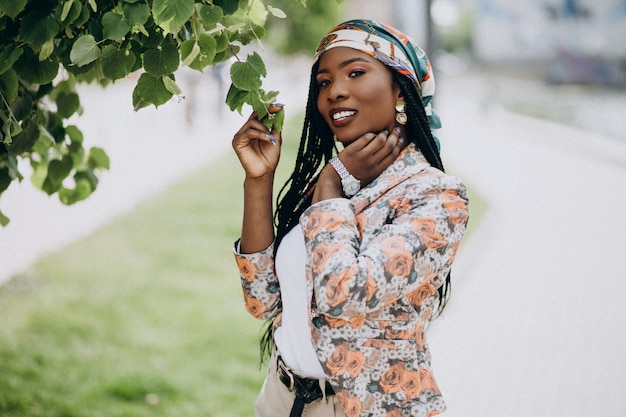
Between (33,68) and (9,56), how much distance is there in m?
0.11

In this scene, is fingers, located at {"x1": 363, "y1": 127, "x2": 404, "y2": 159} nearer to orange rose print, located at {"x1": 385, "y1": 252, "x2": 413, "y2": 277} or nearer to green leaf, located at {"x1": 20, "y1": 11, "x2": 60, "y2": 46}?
orange rose print, located at {"x1": 385, "y1": 252, "x2": 413, "y2": 277}

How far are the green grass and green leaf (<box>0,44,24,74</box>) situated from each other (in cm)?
265

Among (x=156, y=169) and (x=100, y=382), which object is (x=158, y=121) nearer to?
(x=156, y=169)

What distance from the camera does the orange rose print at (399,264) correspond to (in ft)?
5.81

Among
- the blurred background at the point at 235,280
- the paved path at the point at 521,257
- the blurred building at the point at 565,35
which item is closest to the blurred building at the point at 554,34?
the blurred building at the point at 565,35

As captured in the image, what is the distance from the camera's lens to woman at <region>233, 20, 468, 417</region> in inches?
71.1

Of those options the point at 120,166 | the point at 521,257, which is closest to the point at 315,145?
the point at 521,257

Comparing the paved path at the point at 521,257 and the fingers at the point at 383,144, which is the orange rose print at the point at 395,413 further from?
the paved path at the point at 521,257

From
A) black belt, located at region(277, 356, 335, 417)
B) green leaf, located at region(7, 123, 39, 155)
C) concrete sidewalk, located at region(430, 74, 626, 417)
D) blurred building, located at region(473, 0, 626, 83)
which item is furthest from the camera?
blurred building, located at region(473, 0, 626, 83)

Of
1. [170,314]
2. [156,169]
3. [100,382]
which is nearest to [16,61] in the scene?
[100,382]

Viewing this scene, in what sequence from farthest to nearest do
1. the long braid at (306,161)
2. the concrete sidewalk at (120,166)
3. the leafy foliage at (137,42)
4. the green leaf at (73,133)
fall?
the concrete sidewalk at (120,166)
the green leaf at (73,133)
the long braid at (306,161)
the leafy foliage at (137,42)

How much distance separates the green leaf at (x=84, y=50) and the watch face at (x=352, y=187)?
81cm

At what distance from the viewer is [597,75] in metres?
36.2

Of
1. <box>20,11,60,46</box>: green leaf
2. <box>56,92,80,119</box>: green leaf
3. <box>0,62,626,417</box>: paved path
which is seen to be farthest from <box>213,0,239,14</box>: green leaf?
<box>0,62,626,417</box>: paved path
